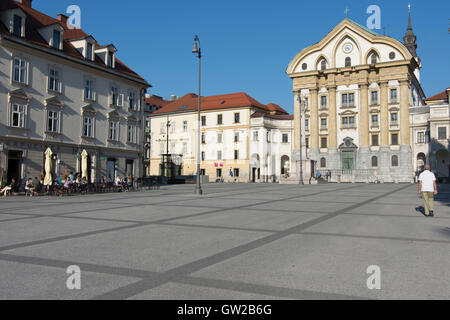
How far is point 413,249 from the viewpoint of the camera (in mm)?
7531

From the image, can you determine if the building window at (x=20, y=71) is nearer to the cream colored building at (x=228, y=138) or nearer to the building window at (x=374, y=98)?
the cream colored building at (x=228, y=138)

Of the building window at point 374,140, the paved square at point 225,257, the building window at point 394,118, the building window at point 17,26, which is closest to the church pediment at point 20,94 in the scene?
the building window at point 17,26

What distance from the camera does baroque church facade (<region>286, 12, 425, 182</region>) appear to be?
202ft

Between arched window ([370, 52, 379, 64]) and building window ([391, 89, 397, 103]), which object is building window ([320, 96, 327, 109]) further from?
building window ([391, 89, 397, 103])

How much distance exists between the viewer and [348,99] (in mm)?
66312

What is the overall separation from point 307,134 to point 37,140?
159ft

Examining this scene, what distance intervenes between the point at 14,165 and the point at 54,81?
24.3 feet

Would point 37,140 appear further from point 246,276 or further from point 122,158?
point 246,276

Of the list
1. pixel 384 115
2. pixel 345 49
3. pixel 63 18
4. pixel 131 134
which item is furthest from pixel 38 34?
pixel 345 49

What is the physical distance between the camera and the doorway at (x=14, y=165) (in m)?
27.8

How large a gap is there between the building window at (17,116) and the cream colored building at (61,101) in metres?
0.07

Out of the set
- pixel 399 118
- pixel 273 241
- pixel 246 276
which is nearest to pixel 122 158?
pixel 273 241

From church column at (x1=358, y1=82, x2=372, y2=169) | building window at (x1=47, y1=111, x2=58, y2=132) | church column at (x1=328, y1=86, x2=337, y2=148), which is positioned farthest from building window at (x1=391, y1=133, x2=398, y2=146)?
building window at (x1=47, y1=111, x2=58, y2=132)

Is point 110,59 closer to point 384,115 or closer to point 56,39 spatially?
point 56,39
